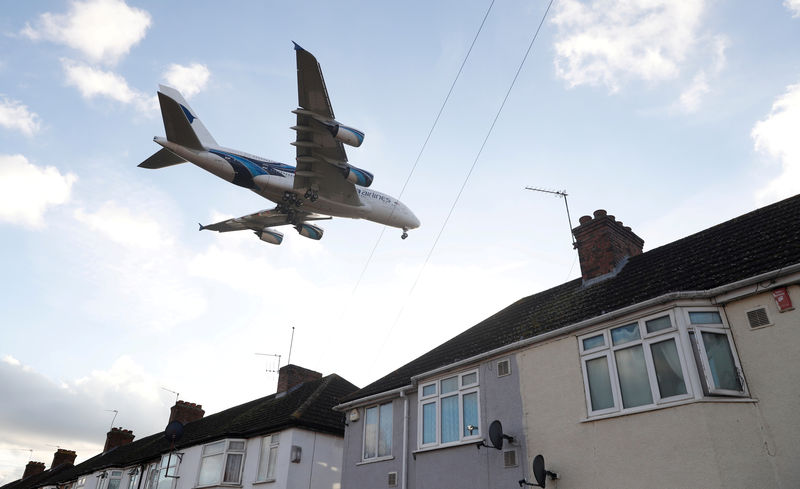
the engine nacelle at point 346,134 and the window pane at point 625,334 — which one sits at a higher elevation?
the engine nacelle at point 346,134

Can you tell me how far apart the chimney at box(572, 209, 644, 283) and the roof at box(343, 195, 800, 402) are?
356mm

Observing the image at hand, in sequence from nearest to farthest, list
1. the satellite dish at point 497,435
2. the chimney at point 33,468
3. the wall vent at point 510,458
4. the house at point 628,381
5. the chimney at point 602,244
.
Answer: the house at point 628,381 → the satellite dish at point 497,435 → the wall vent at point 510,458 → the chimney at point 602,244 → the chimney at point 33,468

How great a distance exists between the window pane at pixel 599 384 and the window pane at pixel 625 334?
0.45 meters

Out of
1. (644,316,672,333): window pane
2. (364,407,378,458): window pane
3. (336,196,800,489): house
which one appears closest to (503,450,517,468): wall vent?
(336,196,800,489): house

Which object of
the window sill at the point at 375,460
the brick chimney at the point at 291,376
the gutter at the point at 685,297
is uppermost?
the brick chimney at the point at 291,376

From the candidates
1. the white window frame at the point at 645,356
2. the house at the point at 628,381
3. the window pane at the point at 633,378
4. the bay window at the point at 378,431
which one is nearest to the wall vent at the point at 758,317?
the house at the point at 628,381

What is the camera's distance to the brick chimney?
83.1 feet

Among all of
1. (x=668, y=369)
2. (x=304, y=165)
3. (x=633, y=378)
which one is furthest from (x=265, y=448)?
(x=668, y=369)

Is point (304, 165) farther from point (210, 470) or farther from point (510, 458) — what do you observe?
point (510, 458)

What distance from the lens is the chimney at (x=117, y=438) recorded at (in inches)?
1478

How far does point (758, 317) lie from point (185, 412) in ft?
97.4

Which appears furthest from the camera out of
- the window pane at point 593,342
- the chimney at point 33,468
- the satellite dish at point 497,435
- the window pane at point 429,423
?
the chimney at point 33,468

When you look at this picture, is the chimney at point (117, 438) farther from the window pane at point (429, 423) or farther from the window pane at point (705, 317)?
the window pane at point (705, 317)

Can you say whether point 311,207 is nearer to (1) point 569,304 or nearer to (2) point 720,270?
(1) point 569,304
